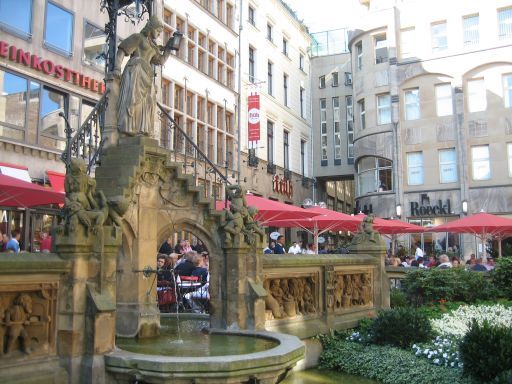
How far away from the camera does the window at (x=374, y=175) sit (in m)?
36.5

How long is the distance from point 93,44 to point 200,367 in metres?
19.2

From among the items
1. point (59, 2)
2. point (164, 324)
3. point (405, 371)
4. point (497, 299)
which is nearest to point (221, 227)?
point (164, 324)

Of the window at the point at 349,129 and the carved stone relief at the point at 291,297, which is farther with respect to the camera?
the window at the point at 349,129

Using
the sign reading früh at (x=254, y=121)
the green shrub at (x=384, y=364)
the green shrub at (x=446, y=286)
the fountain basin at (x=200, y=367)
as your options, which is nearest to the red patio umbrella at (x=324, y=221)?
the green shrub at (x=446, y=286)

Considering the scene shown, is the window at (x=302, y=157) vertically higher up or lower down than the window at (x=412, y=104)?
lower down

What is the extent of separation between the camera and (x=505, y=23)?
34.1 meters

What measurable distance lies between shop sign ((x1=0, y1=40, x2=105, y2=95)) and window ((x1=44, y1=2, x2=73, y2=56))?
0.72 metres

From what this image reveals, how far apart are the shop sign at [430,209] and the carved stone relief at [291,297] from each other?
79.9 feet

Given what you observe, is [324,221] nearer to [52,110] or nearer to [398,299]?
[398,299]

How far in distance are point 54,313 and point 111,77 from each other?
4.30 metres

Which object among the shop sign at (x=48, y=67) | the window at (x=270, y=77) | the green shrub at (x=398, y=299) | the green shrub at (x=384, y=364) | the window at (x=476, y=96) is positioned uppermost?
the window at (x=270, y=77)

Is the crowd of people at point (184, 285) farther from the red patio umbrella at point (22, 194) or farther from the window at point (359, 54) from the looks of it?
the window at point (359, 54)

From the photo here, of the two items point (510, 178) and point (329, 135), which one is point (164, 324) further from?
point (329, 135)

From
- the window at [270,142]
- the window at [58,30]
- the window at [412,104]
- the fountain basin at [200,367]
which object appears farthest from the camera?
the window at [270,142]
